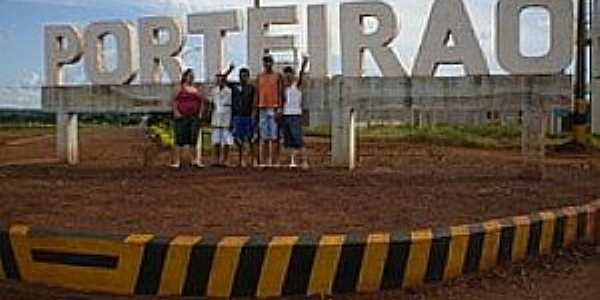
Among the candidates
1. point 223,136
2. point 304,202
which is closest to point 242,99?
point 223,136

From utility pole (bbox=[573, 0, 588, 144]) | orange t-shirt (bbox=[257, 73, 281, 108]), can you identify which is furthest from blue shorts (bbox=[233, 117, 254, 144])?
utility pole (bbox=[573, 0, 588, 144])

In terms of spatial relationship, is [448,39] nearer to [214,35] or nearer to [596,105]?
[214,35]

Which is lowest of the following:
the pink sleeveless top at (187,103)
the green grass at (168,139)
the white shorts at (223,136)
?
the green grass at (168,139)

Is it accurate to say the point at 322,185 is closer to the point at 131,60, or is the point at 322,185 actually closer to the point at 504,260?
the point at 504,260

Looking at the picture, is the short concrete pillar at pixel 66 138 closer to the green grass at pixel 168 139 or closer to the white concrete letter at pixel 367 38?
the green grass at pixel 168 139

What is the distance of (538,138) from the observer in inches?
538

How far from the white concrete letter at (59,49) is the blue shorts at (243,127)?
444cm

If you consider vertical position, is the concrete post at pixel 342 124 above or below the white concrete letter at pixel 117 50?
below

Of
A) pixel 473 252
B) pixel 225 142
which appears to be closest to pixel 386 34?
pixel 225 142

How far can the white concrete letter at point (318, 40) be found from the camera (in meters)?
15.1

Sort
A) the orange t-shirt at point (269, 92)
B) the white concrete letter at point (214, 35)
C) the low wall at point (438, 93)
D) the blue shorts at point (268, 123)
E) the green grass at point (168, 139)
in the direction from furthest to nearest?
the green grass at point (168, 139) → the white concrete letter at point (214, 35) → the blue shorts at point (268, 123) → the orange t-shirt at point (269, 92) → the low wall at point (438, 93)

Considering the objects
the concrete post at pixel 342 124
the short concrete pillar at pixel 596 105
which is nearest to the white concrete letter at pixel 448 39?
the concrete post at pixel 342 124

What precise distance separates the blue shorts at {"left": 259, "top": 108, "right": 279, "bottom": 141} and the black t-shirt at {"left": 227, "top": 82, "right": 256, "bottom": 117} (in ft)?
0.77

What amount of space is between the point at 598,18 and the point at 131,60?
2445 centimetres
